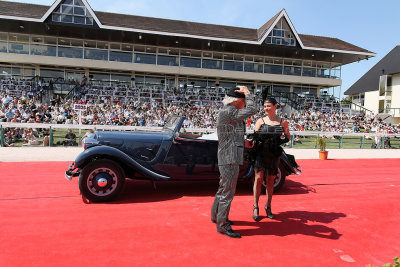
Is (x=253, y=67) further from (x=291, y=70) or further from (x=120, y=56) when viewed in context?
(x=120, y=56)

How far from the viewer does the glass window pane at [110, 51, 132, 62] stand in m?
26.2

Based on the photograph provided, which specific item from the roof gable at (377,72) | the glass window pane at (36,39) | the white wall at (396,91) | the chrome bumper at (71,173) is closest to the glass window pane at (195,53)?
the glass window pane at (36,39)

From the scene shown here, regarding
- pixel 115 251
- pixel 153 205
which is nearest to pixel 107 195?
pixel 153 205

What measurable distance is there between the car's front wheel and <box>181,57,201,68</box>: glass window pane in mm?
23994

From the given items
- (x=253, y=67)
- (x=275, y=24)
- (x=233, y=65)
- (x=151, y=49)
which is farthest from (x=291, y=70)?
(x=151, y=49)

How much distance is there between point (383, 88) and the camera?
38.4m

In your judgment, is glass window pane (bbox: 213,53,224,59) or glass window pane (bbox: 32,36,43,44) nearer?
glass window pane (bbox: 32,36,43,44)

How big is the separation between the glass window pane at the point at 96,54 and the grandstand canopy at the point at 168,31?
1154 mm

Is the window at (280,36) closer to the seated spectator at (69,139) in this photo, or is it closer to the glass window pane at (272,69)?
the glass window pane at (272,69)

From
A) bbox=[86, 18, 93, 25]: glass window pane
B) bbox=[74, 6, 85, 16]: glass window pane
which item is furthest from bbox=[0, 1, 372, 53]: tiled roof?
bbox=[74, 6, 85, 16]: glass window pane

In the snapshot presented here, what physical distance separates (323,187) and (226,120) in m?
4.12

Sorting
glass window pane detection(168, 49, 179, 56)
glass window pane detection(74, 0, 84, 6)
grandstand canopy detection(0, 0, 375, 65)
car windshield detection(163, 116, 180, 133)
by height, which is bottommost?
car windshield detection(163, 116, 180, 133)

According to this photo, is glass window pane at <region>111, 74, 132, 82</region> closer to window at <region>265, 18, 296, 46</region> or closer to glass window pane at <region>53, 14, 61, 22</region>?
glass window pane at <region>53, 14, 61, 22</region>

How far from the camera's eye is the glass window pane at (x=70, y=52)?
2528cm
